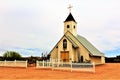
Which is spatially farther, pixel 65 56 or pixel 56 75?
pixel 65 56

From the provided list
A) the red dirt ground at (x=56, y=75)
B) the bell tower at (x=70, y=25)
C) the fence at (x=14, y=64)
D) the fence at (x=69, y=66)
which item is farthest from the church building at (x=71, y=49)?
the red dirt ground at (x=56, y=75)

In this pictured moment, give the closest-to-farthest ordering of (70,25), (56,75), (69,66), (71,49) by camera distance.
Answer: (56,75), (69,66), (71,49), (70,25)

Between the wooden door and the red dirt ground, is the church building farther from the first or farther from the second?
the red dirt ground

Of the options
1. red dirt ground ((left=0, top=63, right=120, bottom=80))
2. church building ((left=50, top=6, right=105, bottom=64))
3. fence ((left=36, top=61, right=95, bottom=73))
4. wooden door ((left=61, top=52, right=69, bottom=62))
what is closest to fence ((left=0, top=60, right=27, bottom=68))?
fence ((left=36, top=61, right=95, bottom=73))

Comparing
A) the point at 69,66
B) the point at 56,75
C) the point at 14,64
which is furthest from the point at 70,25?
the point at 56,75

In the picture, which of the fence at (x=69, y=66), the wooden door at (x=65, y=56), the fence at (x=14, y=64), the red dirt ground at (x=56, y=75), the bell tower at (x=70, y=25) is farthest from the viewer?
the bell tower at (x=70, y=25)

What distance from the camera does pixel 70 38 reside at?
3212cm

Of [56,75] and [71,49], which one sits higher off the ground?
[71,49]

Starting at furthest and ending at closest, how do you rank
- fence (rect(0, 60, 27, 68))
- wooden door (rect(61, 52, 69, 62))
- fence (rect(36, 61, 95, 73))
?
wooden door (rect(61, 52, 69, 62)), fence (rect(0, 60, 27, 68)), fence (rect(36, 61, 95, 73))

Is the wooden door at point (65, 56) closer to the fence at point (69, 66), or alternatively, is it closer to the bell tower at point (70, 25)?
the bell tower at point (70, 25)

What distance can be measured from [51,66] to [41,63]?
5.09 ft

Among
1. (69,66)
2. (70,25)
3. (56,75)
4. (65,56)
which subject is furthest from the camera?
(70,25)

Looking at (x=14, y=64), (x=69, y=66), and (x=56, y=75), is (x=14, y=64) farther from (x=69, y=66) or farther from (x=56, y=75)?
(x=56, y=75)

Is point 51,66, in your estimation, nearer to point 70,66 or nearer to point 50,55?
point 70,66
